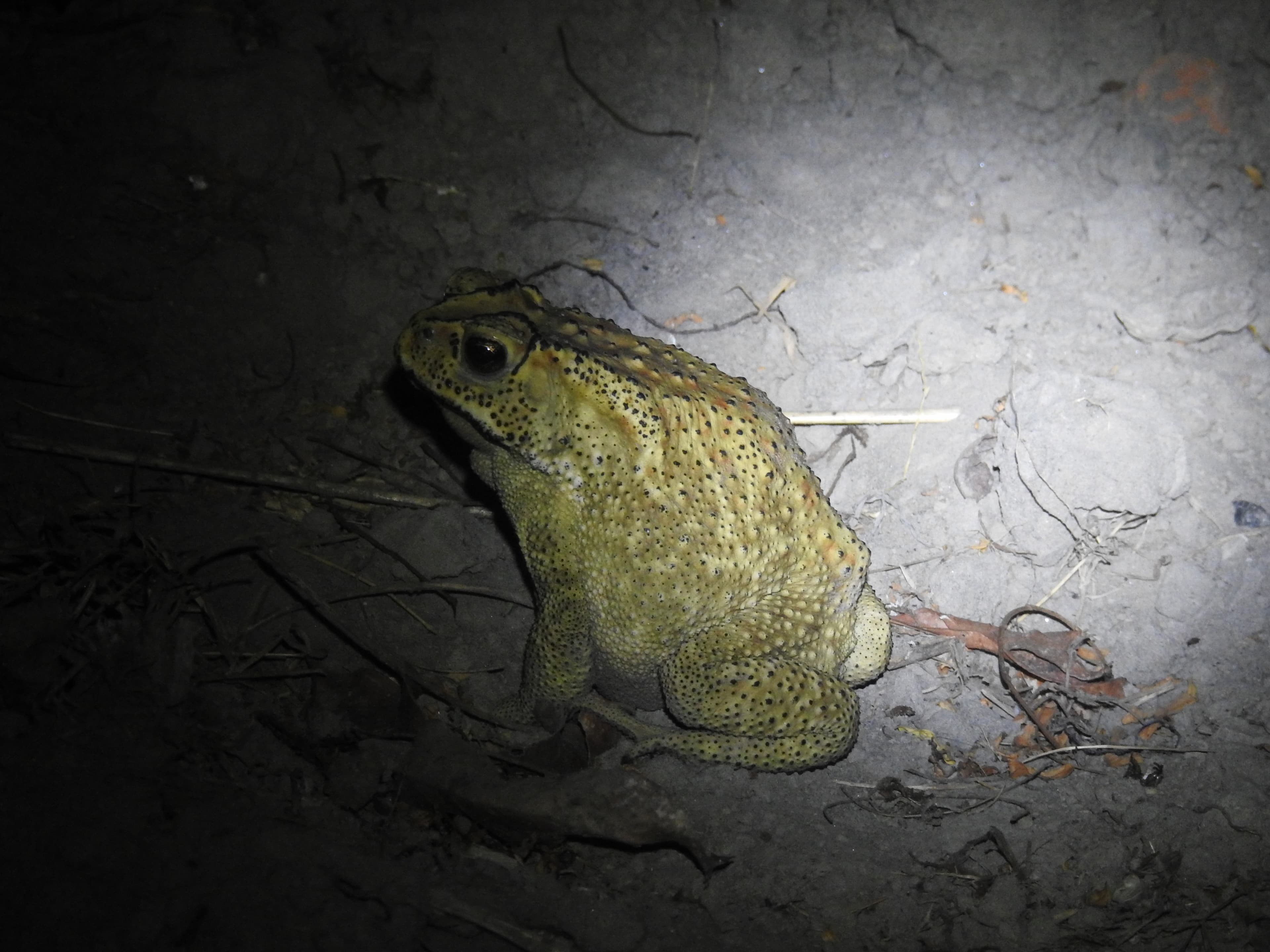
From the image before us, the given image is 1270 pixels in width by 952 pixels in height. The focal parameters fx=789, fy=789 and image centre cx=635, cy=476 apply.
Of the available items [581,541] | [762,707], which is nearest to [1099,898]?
[762,707]

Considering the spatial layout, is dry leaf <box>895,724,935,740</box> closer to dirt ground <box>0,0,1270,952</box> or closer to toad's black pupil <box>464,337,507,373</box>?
dirt ground <box>0,0,1270,952</box>

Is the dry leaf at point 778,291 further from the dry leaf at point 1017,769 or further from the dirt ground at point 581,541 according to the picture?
the dry leaf at point 1017,769

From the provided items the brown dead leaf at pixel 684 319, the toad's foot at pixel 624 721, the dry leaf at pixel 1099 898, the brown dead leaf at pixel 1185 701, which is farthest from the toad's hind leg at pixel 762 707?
the brown dead leaf at pixel 684 319

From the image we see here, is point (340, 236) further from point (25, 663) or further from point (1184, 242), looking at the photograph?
point (1184, 242)

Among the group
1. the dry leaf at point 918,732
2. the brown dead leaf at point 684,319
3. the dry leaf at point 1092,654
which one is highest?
the brown dead leaf at point 684,319

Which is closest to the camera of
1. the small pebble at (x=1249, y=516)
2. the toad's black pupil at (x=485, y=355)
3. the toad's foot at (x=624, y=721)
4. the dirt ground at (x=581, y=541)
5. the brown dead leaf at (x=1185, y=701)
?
the toad's black pupil at (x=485, y=355)

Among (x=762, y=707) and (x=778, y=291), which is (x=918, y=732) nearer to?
(x=762, y=707)
